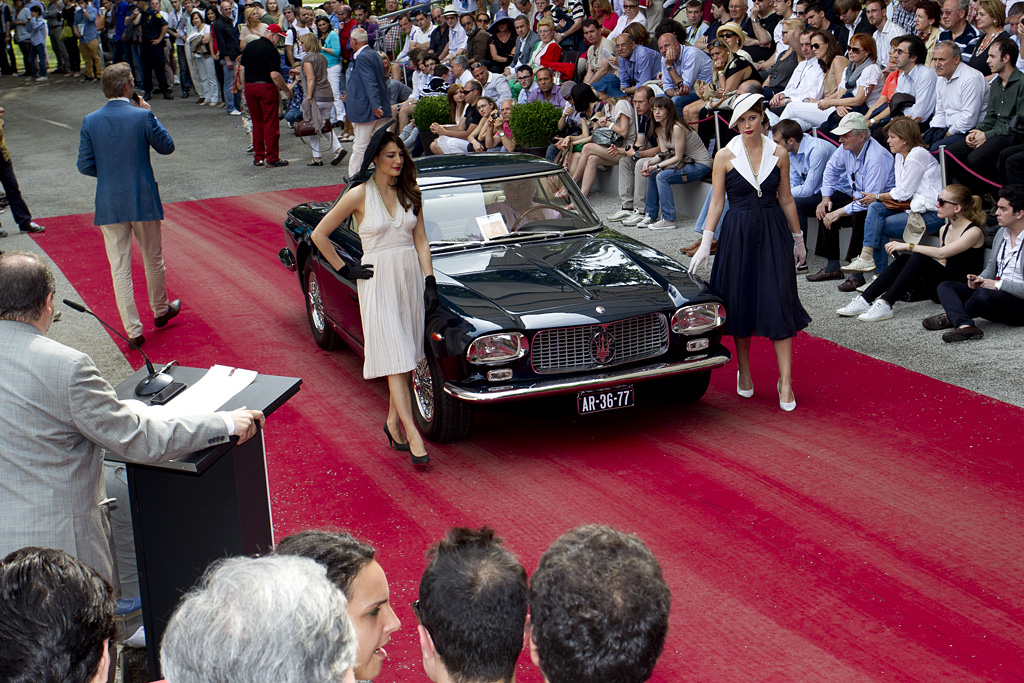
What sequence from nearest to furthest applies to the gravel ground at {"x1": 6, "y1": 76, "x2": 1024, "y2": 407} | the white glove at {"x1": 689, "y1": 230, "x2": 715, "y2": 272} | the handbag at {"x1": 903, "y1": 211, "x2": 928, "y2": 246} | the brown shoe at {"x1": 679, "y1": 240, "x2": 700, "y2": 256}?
the white glove at {"x1": 689, "y1": 230, "x2": 715, "y2": 272} → the gravel ground at {"x1": 6, "y1": 76, "x2": 1024, "y2": 407} → the handbag at {"x1": 903, "y1": 211, "x2": 928, "y2": 246} → the brown shoe at {"x1": 679, "y1": 240, "x2": 700, "y2": 256}

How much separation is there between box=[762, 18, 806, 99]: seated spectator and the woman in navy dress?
6.54m

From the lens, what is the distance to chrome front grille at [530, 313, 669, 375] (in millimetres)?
6406

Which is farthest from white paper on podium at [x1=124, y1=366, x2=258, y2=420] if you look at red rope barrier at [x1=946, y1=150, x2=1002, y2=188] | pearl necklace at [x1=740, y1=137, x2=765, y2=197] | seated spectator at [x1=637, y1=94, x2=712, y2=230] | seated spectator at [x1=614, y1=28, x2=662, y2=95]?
seated spectator at [x1=614, y1=28, x2=662, y2=95]

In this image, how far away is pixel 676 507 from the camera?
583 centimetres

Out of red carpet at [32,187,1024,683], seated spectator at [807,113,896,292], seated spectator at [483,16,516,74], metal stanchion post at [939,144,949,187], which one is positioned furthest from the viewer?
seated spectator at [483,16,516,74]

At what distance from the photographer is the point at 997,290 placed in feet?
27.1

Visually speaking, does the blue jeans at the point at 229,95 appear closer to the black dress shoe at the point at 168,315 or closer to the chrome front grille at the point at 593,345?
the black dress shoe at the point at 168,315

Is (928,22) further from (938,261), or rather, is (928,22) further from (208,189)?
(208,189)

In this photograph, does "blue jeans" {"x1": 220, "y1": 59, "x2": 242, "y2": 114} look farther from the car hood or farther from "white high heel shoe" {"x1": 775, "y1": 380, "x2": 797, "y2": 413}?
"white high heel shoe" {"x1": 775, "y1": 380, "x2": 797, "y2": 413}

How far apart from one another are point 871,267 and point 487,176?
423 cm

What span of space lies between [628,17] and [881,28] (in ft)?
18.0

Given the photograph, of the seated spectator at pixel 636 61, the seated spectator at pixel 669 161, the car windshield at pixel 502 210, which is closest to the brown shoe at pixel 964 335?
the car windshield at pixel 502 210

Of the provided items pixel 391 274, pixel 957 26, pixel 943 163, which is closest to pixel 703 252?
pixel 391 274

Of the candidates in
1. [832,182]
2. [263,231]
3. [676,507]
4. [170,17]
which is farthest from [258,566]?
[170,17]
